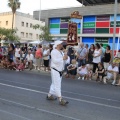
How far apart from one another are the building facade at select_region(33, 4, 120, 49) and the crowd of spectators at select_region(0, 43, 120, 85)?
13.5 meters

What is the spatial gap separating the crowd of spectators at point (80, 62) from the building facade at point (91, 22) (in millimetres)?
13525

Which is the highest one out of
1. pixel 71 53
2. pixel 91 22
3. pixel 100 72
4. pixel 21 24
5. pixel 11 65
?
pixel 21 24

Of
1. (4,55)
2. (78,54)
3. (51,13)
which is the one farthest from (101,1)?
(78,54)

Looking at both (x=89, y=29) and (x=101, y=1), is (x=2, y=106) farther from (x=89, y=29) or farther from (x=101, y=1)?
(x=101, y=1)

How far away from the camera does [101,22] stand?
3516 cm

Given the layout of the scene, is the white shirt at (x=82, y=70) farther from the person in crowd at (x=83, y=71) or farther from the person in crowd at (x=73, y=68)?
the person in crowd at (x=73, y=68)

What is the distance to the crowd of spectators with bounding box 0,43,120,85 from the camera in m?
15.9

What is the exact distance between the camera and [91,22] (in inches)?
1415

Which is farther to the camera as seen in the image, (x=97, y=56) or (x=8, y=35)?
(x=8, y=35)

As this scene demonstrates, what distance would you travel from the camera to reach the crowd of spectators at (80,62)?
15.9 m

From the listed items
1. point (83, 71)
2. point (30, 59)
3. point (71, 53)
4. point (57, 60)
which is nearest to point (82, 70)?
point (83, 71)

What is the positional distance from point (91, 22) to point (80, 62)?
18310 millimetres

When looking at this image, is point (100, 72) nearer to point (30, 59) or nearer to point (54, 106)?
point (30, 59)

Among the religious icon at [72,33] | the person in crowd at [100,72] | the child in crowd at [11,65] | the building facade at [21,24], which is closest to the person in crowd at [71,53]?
the religious icon at [72,33]
